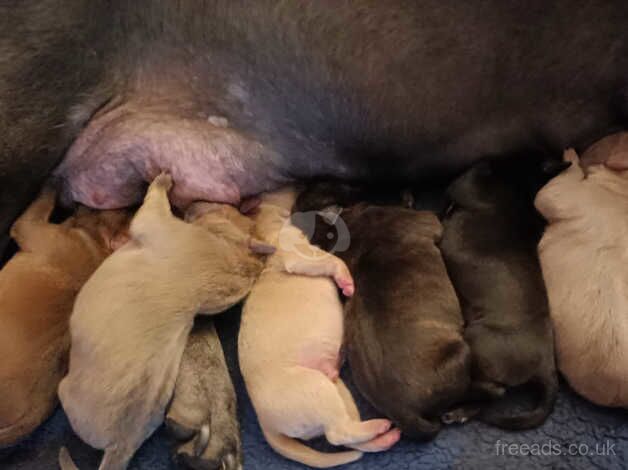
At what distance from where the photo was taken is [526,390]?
154cm

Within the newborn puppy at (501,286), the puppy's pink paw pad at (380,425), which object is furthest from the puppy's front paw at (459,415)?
the puppy's pink paw pad at (380,425)

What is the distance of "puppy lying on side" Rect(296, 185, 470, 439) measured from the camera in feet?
4.69

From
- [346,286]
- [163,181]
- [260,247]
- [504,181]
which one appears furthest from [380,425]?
[163,181]

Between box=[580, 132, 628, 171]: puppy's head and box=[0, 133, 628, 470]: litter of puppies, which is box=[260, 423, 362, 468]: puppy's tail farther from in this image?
box=[580, 132, 628, 171]: puppy's head

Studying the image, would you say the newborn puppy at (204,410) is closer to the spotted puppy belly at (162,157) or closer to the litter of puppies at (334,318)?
the litter of puppies at (334,318)

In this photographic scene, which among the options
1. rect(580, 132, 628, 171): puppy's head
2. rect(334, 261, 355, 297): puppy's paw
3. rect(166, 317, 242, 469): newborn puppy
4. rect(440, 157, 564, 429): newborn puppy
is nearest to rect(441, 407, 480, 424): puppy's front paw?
rect(440, 157, 564, 429): newborn puppy

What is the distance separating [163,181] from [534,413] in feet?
2.70

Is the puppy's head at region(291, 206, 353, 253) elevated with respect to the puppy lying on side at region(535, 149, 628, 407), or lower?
lower

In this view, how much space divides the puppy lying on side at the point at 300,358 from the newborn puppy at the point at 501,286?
0.61 ft

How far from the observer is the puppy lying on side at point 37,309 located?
4.93 ft

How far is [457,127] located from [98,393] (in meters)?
0.83

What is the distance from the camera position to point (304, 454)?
59.0 inches

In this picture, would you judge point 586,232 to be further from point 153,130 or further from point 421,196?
→ point 153,130

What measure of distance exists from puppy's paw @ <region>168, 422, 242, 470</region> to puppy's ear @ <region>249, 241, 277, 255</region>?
343 millimetres
